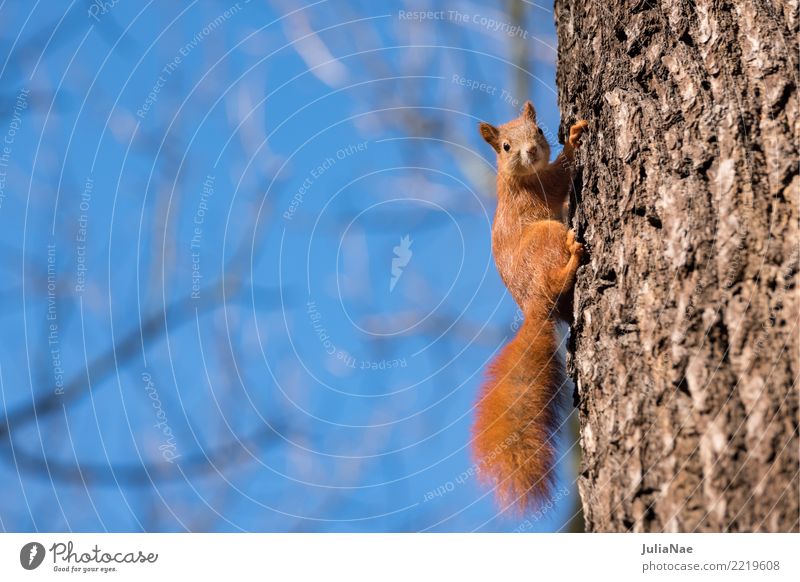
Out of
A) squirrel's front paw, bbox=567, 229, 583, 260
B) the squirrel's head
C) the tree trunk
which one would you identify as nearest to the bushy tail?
squirrel's front paw, bbox=567, 229, 583, 260

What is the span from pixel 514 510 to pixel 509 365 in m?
0.60

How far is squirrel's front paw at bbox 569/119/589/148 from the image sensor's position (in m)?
2.94

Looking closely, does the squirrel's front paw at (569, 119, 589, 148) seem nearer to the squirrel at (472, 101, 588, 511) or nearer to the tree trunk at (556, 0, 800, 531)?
the squirrel at (472, 101, 588, 511)

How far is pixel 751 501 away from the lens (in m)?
1.71

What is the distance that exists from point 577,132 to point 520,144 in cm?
111

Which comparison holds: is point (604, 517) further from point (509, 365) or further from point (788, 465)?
point (509, 365)

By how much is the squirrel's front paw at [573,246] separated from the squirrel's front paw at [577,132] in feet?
1.17

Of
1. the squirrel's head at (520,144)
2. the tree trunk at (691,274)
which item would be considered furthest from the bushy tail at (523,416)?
the squirrel's head at (520,144)

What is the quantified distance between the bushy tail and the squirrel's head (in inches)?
40.5

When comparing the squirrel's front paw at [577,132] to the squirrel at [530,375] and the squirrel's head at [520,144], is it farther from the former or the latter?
the squirrel's head at [520,144]

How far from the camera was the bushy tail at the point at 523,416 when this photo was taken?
3.00 meters

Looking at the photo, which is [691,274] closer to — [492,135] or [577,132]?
[577,132]
